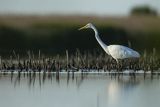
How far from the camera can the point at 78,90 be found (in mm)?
14570

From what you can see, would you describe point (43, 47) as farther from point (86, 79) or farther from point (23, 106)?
point (23, 106)

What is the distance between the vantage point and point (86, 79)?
15570 mm

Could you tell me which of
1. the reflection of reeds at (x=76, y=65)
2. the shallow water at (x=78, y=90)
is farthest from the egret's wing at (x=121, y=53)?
the shallow water at (x=78, y=90)

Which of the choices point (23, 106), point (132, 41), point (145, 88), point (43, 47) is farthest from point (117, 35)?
point (23, 106)

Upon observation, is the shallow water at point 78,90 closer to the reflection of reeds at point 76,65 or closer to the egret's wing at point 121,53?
the reflection of reeds at point 76,65

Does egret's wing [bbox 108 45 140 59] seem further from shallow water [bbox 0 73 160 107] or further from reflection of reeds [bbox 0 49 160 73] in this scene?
shallow water [bbox 0 73 160 107]

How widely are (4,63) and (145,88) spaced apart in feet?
9.01

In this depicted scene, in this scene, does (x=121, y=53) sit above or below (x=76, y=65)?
above

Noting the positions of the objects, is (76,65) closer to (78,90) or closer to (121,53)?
(121,53)

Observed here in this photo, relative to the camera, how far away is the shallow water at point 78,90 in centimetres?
1337

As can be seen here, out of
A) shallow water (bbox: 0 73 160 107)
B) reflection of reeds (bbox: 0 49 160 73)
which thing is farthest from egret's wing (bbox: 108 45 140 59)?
shallow water (bbox: 0 73 160 107)

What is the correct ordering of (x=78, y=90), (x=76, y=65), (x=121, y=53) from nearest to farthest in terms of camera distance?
(x=78, y=90) < (x=76, y=65) < (x=121, y=53)

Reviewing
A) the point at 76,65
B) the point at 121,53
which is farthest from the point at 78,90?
the point at 121,53

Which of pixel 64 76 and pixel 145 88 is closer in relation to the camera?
pixel 145 88
